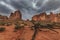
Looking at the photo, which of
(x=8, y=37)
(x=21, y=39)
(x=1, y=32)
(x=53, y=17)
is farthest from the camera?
(x=53, y=17)

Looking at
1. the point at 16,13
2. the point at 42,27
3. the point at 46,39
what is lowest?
the point at 46,39

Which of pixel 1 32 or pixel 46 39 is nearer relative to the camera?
pixel 46 39

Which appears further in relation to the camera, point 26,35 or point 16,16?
point 16,16

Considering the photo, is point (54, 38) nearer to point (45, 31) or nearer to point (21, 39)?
point (45, 31)

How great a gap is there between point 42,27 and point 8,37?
461 centimetres

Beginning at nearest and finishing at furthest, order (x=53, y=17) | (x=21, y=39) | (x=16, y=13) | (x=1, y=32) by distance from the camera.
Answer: (x=21, y=39), (x=1, y=32), (x=53, y=17), (x=16, y=13)

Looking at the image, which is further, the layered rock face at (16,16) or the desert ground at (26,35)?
the layered rock face at (16,16)

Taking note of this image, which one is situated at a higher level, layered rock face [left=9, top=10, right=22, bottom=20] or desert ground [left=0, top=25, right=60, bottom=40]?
layered rock face [left=9, top=10, right=22, bottom=20]

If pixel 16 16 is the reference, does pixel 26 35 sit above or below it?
below

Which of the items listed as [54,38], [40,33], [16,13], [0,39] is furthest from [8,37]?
[16,13]

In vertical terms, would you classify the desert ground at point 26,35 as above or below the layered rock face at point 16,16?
below

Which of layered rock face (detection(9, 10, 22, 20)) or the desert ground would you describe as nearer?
the desert ground

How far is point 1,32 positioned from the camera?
1959 centimetres

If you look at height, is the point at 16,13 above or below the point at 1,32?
above
